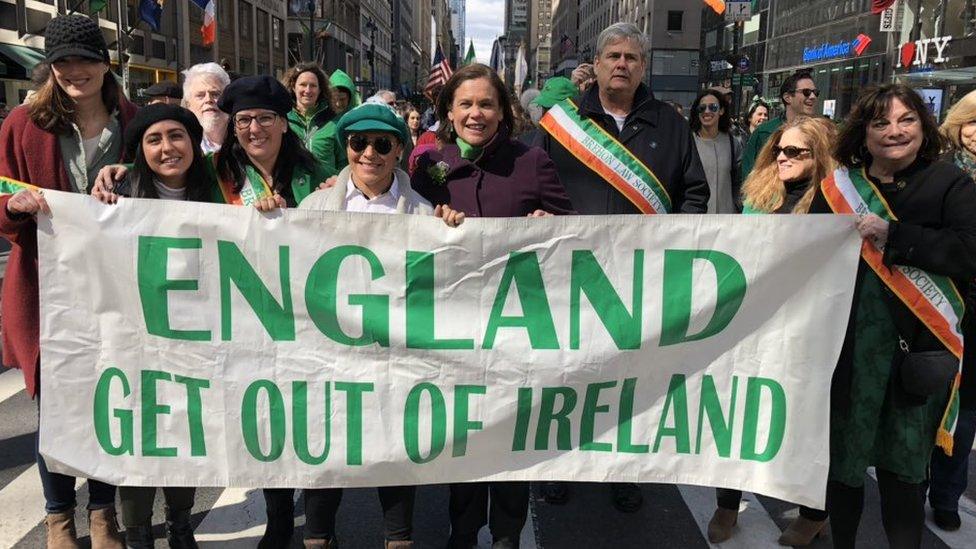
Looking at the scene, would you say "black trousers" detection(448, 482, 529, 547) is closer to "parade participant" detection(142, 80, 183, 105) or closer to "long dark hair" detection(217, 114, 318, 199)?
"long dark hair" detection(217, 114, 318, 199)

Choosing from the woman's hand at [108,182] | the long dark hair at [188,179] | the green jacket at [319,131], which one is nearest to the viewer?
the woman's hand at [108,182]

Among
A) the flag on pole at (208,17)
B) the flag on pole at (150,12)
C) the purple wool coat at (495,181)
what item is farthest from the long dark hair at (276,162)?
the flag on pole at (208,17)

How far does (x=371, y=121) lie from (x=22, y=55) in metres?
24.2

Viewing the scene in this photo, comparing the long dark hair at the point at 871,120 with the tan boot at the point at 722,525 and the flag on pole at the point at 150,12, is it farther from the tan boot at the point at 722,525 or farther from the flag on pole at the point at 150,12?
the flag on pole at the point at 150,12

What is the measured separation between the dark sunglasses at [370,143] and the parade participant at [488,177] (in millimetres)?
270

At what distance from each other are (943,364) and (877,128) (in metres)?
0.84

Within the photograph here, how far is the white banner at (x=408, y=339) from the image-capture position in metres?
2.85

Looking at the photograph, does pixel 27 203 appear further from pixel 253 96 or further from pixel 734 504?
pixel 734 504

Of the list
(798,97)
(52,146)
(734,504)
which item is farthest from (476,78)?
(798,97)

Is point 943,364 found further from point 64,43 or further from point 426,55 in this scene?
point 426,55

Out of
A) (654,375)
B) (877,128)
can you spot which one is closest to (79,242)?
(654,375)

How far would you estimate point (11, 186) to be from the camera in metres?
2.92

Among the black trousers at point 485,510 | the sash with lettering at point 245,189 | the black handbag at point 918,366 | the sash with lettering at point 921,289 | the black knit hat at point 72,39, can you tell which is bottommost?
the black trousers at point 485,510

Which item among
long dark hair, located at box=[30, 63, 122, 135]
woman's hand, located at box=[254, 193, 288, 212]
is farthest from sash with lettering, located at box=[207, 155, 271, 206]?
long dark hair, located at box=[30, 63, 122, 135]
